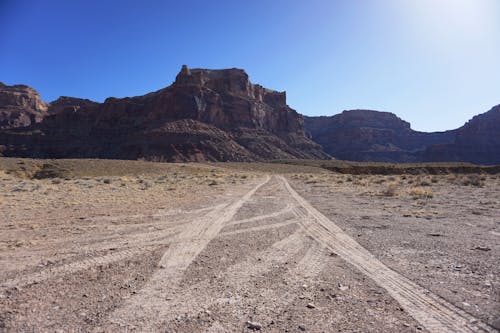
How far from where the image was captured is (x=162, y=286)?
425 centimetres

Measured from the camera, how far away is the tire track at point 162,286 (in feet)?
10.8

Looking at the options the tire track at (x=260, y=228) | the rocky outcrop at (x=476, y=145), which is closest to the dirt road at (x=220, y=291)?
the tire track at (x=260, y=228)

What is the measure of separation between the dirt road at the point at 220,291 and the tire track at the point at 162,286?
0.01m

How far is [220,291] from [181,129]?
120 metres

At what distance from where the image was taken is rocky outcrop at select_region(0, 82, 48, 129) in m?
162

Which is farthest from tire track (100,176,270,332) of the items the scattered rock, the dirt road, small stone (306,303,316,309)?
Result: the scattered rock

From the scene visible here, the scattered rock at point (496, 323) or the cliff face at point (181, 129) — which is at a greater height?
the cliff face at point (181, 129)

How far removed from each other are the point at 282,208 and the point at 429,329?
893 cm

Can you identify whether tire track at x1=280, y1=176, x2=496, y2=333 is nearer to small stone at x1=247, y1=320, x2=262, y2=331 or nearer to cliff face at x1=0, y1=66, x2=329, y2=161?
small stone at x1=247, y1=320, x2=262, y2=331

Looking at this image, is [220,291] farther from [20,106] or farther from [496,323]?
[20,106]

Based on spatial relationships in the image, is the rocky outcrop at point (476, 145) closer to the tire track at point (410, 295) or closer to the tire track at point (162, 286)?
the tire track at point (410, 295)

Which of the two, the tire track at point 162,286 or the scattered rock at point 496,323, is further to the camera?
the tire track at point 162,286

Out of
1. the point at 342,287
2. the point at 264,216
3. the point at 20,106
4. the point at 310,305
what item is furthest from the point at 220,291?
the point at 20,106

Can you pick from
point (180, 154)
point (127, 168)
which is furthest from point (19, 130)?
point (127, 168)
